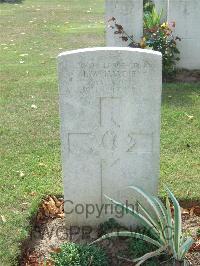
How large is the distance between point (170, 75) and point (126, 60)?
4.68 meters

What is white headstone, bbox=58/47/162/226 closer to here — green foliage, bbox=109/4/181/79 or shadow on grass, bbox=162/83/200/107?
shadow on grass, bbox=162/83/200/107

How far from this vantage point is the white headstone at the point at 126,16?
779cm

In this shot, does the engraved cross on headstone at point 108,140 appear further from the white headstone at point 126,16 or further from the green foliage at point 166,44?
the white headstone at point 126,16

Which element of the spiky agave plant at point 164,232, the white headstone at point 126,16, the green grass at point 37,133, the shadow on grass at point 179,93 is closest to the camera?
the spiky agave plant at point 164,232

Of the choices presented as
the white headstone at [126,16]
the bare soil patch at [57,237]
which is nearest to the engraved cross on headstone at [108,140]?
the bare soil patch at [57,237]

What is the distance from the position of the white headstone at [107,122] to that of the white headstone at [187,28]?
4.86 m

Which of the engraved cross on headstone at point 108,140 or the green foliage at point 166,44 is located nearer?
the engraved cross on headstone at point 108,140

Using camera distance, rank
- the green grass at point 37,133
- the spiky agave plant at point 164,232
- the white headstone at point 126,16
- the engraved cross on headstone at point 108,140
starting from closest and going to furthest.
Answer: the spiky agave plant at point 164,232, the engraved cross on headstone at point 108,140, the green grass at point 37,133, the white headstone at point 126,16

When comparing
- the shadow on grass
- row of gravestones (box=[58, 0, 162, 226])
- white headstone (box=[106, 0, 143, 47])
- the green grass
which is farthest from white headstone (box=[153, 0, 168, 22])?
row of gravestones (box=[58, 0, 162, 226])

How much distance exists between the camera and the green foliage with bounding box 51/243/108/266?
334cm

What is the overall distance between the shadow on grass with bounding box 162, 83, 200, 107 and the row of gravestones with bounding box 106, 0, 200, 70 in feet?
2.67

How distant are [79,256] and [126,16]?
5.33 meters

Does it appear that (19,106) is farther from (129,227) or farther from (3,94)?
(129,227)

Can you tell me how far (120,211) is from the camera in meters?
3.80
